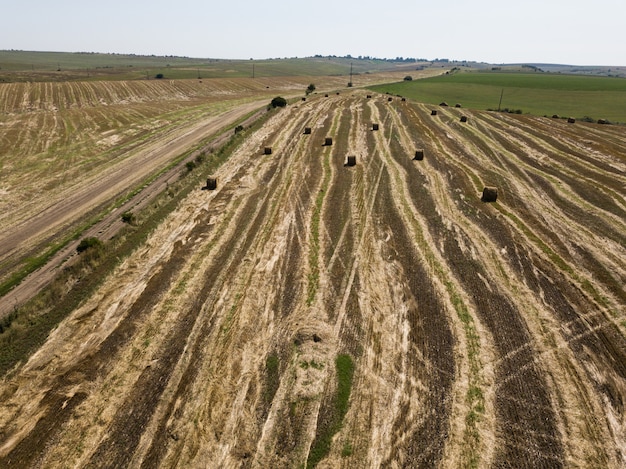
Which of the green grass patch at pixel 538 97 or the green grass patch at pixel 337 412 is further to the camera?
→ the green grass patch at pixel 538 97

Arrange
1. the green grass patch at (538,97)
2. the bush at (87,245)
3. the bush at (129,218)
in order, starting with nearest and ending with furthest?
the bush at (87,245), the bush at (129,218), the green grass patch at (538,97)

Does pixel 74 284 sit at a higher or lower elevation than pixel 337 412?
lower

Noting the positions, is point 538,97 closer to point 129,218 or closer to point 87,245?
point 129,218

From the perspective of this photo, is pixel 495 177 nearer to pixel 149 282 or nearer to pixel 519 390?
pixel 519 390

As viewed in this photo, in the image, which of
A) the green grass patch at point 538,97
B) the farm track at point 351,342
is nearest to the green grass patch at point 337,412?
the farm track at point 351,342

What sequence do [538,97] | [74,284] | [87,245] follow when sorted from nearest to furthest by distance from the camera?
[74,284] < [87,245] < [538,97]

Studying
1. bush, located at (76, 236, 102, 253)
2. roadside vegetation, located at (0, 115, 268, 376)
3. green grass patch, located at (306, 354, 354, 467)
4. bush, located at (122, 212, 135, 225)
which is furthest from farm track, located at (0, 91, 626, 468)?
bush, located at (76, 236, 102, 253)

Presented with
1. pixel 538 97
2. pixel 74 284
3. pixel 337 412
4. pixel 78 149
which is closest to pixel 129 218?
pixel 74 284

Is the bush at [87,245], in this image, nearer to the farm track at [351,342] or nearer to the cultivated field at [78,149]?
the cultivated field at [78,149]

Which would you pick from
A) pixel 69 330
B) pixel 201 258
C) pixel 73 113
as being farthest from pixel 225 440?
pixel 73 113
